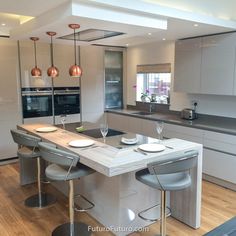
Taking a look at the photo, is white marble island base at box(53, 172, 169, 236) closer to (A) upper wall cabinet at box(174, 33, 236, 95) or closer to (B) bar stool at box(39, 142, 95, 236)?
(B) bar stool at box(39, 142, 95, 236)

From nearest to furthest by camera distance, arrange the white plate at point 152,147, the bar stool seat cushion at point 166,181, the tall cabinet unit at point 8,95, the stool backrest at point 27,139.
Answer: the bar stool seat cushion at point 166,181
the white plate at point 152,147
the stool backrest at point 27,139
the tall cabinet unit at point 8,95

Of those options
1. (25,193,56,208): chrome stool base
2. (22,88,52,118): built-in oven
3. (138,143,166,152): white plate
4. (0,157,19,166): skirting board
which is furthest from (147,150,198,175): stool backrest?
(0,157,19,166): skirting board

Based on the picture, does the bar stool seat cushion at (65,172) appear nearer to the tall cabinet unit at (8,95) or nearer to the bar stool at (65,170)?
the bar stool at (65,170)

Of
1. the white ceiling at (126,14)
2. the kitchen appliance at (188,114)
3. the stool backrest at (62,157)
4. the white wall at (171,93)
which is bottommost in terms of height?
the stool backrest at (62,157)

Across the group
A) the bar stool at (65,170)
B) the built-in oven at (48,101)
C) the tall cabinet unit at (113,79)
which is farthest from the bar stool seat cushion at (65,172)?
the tall cabinet unit at (113,79)

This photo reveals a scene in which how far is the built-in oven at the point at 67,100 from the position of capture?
5.33 m

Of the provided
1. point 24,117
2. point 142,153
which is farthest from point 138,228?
point 24,117

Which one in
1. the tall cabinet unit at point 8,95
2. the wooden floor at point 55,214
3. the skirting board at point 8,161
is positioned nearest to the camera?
the wooden floor at point 55,214

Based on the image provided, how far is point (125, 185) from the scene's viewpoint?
2.64 meters

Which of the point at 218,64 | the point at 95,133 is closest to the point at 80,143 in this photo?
the point at 95,133

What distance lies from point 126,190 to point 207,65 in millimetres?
2507

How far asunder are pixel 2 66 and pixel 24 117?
1.02m

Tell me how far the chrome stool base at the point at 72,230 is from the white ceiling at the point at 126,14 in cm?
217

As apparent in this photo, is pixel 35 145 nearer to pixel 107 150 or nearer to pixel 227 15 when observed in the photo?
pixel 107 150
